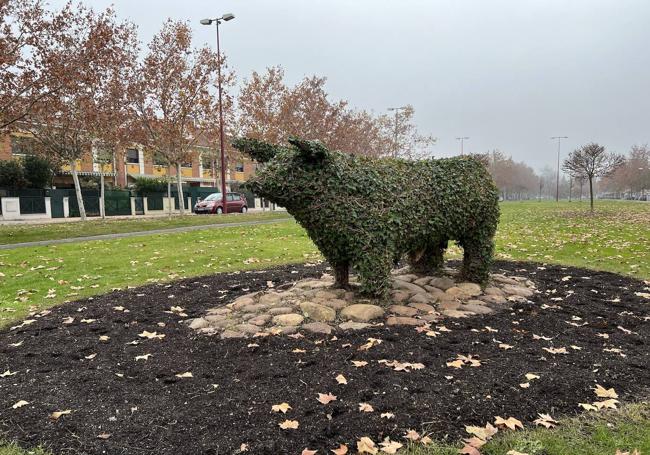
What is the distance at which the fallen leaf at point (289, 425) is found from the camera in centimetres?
313

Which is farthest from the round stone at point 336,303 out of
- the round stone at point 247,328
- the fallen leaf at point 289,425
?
the fallen leaf at point 289,425

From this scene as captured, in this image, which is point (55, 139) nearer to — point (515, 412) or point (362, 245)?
point (362, 245)

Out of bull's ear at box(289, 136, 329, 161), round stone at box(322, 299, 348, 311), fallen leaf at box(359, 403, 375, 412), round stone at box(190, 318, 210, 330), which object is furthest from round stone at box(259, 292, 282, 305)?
fallen leaf at box(359, 403, 375, 412)

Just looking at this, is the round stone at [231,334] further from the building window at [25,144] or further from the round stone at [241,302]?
the building window at [25,144]

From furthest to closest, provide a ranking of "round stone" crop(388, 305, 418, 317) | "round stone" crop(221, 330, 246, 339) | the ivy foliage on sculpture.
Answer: "round stone" crop(388, 305, 418, 317), the ivy foliage on sculpture, "round stone" crop(221, 330, 246, 339)

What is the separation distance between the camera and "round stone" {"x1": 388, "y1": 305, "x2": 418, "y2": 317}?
5.59m

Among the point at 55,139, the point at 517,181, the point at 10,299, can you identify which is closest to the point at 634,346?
the point at 10,299

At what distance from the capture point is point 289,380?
388cm

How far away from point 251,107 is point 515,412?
109ft

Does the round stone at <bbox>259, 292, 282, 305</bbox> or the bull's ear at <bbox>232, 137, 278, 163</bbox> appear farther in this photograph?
the round stone at <bbox>259, 292, 282, 305</bbox>

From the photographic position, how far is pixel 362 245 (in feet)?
18.1

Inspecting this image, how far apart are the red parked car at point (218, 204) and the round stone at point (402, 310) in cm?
2895

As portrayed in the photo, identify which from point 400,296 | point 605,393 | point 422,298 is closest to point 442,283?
point 422,298

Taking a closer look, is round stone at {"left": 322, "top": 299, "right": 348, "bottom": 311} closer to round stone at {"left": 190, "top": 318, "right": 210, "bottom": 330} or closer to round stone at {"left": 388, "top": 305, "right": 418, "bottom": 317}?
round stone at {"left": 388, "top": 305, "right": 418, "bottom": 317}
